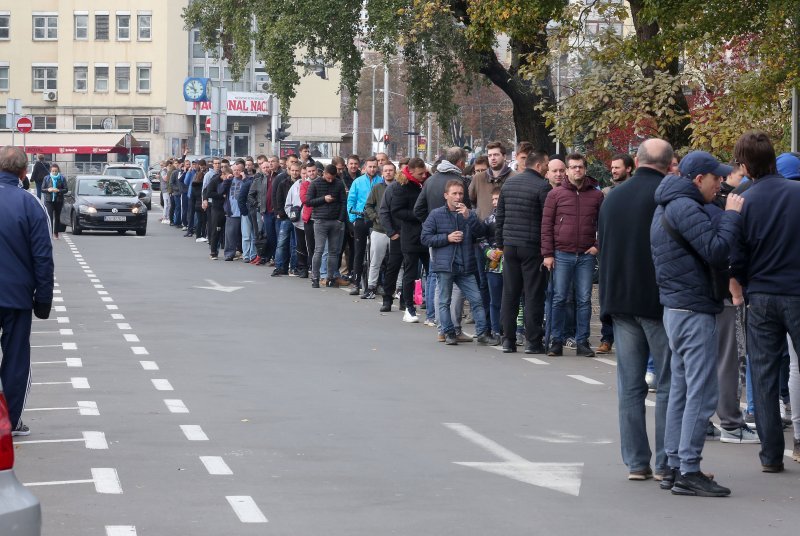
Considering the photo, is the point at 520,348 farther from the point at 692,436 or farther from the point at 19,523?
the point at 19,523

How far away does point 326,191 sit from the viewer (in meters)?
24.2

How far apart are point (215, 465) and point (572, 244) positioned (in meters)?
7.04

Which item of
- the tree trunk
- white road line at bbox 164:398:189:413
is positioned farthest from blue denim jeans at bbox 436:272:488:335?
the tree trunk

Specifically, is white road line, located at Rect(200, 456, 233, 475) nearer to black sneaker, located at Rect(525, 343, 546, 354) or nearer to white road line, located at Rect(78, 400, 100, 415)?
white road line, located at Rect(78, 400, 100, 415)

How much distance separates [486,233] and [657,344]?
26.8 ft

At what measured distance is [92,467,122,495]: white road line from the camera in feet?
27.2

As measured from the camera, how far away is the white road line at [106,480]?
8.28m

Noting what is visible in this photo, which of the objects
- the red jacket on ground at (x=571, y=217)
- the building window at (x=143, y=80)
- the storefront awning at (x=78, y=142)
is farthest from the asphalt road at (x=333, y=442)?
the building window at (x=143, y=80)

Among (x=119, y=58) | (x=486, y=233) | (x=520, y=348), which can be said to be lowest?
(x=520, y=348)

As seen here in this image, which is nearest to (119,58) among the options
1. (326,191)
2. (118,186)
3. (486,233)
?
(118,186)

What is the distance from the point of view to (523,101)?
27359 mm

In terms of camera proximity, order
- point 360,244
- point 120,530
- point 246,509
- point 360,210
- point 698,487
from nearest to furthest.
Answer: point 120,530, point 246,509, point 698,487, point 360,210, point 360,244

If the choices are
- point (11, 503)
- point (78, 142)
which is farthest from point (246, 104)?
point (11, 503)

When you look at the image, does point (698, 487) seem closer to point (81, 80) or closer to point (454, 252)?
point (454, 252)
